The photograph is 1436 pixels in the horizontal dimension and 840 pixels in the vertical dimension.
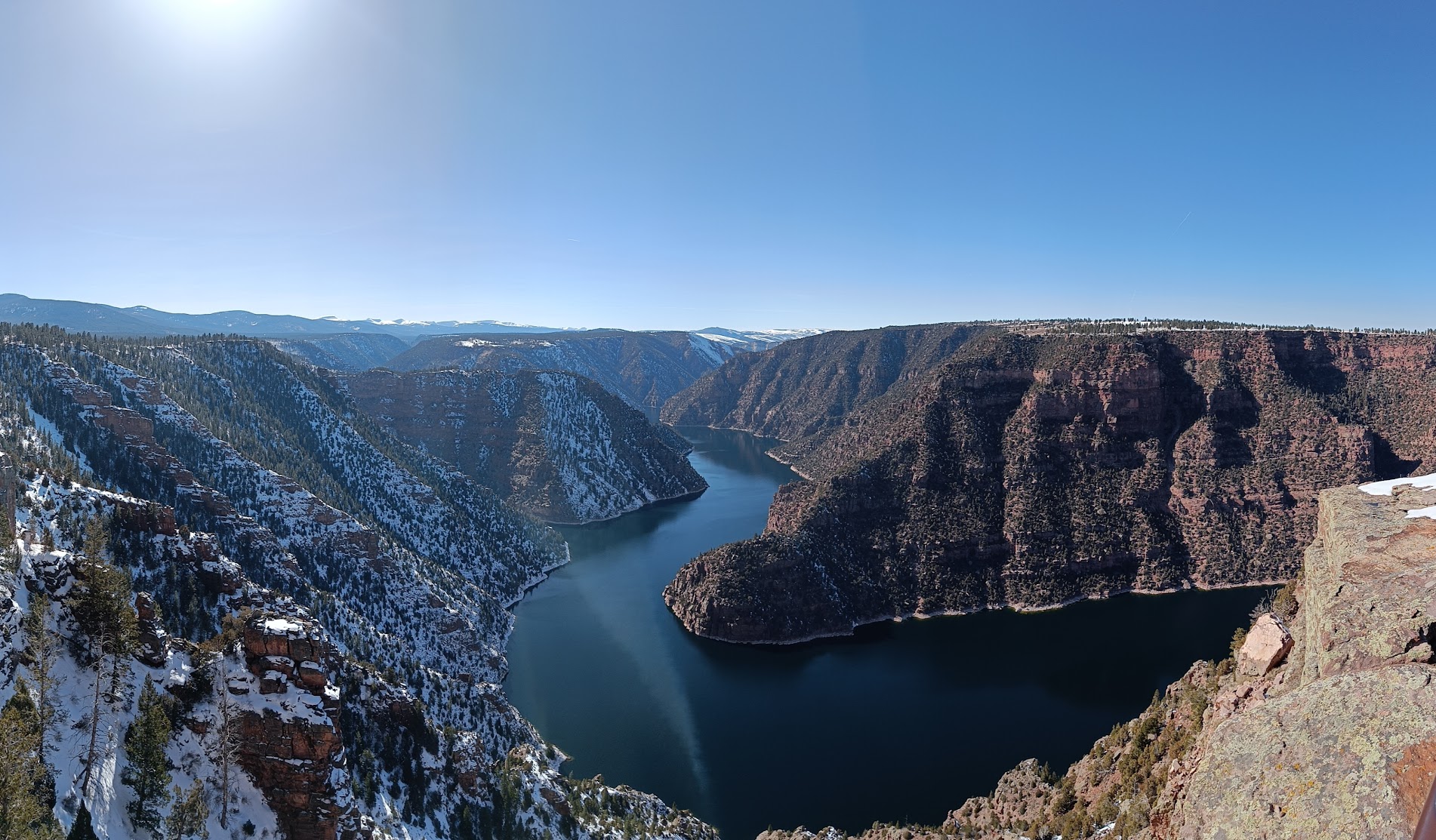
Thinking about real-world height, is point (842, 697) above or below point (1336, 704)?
below

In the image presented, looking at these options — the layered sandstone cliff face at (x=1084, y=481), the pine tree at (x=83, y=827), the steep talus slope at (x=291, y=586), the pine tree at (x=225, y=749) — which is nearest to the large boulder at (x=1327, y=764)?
the pine tree at (x=83, y=827)

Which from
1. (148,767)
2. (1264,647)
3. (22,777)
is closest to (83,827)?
(148,767)

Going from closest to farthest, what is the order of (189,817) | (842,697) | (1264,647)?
(1264,647)
(189,817)
(842,697)

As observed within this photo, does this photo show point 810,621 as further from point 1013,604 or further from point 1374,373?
point 1374,373

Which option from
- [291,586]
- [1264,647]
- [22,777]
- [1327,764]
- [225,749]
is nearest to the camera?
[1327,764]

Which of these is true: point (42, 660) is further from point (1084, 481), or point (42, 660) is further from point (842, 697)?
point (1084, 481)

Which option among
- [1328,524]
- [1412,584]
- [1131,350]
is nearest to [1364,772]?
[1412,584]

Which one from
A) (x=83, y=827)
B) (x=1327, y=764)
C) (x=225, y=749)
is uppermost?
(x=1327, y=764)

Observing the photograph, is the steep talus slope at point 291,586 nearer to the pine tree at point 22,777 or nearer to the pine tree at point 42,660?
the pine tree at point 42,660
